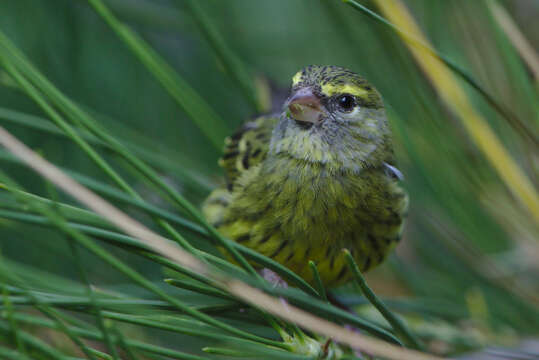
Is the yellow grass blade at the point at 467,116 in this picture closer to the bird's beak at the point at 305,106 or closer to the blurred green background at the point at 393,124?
the blurred green background at the point at 393,124

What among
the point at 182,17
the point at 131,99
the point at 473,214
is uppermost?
the point at 182,17

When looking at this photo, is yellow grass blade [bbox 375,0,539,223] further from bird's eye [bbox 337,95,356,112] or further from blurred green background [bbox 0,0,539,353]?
bird's eye [bbox 337,95,356,112]

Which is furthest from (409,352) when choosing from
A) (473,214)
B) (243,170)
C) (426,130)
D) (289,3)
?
(289,3)

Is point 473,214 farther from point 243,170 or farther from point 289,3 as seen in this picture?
point 289,3

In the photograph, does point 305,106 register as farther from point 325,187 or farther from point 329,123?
point 325,187

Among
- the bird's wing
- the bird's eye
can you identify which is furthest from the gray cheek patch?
the bird's wing
